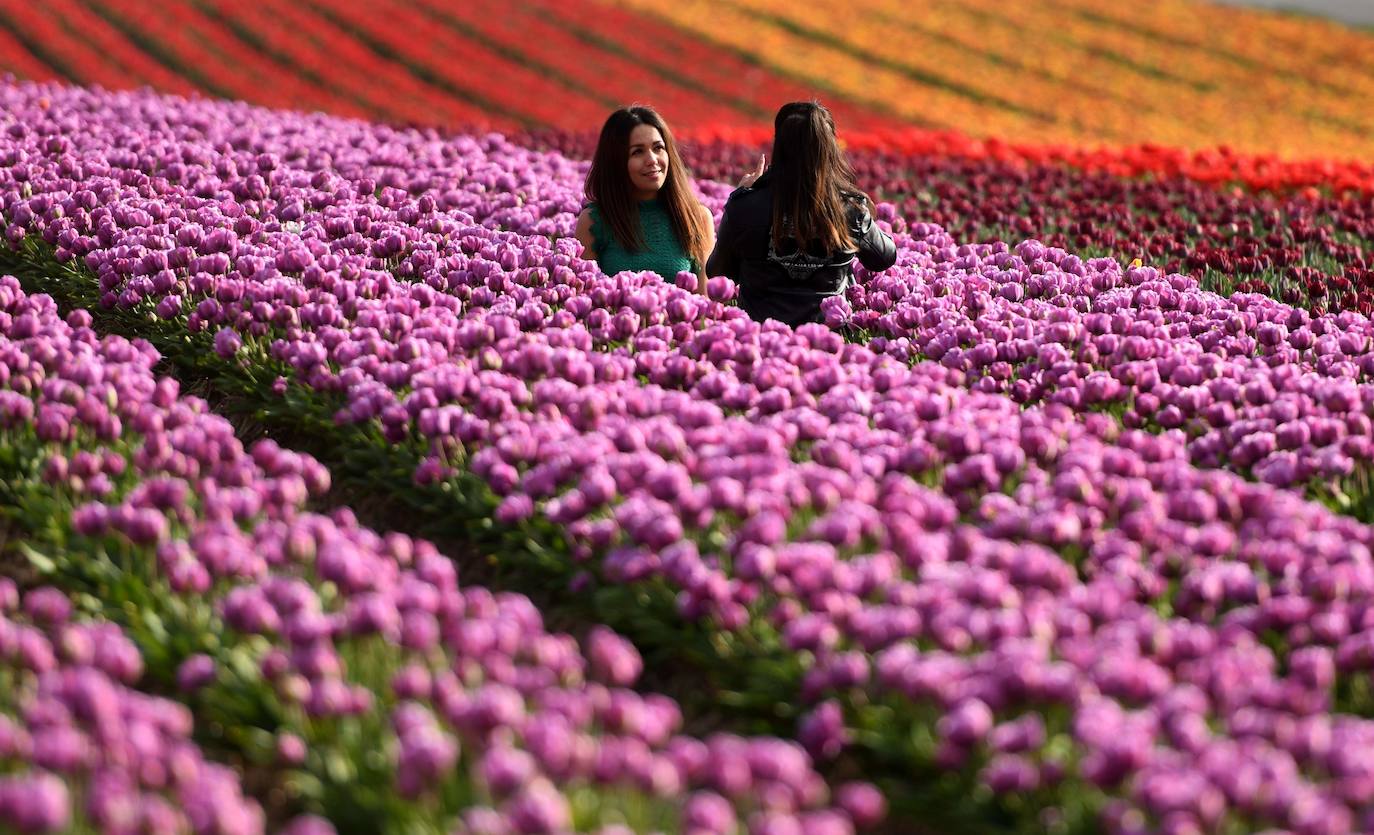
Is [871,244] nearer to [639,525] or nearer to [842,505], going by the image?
[842,505]

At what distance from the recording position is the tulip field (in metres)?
3.60

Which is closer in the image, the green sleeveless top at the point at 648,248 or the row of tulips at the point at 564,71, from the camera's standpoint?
the green sleeveless top at the point at 648,248

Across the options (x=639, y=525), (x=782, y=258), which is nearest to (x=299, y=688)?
(x=639, y=525)

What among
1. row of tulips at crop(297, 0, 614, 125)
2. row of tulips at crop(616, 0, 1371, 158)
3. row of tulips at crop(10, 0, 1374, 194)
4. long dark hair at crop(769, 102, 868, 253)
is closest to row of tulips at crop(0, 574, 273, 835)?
long dark hair at crop(769, 102, 868, 253)

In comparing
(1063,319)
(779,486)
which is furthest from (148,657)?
(1063,319)

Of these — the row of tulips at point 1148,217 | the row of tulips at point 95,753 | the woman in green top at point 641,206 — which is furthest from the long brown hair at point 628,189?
the row of tulips at point 95,753

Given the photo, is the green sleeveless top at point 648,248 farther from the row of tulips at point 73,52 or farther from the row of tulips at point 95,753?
the row of tulips at point 73,52

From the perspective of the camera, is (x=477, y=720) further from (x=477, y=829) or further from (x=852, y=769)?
(x=852, y=769)

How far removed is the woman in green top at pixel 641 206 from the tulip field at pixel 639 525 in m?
0.36

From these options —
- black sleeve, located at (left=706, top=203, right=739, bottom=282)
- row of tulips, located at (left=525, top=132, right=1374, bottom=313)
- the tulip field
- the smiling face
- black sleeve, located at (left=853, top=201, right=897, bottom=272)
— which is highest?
row of tulips, located at (left=525, top=132, right=1374, bottom=313)

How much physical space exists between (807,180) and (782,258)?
0.46 m

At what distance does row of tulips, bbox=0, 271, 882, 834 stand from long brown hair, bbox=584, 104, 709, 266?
339 centimetres

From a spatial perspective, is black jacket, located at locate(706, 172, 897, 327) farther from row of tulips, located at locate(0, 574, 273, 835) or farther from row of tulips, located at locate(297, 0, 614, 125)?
row of tulips, located at locate(297, 0, 614, 125)

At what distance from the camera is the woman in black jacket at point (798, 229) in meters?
7.59
